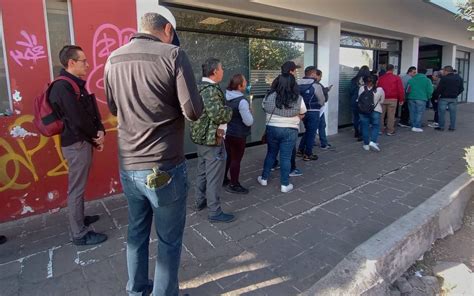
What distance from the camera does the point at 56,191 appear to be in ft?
13.3

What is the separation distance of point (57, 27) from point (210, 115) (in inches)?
89.1

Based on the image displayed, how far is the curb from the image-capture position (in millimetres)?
2359

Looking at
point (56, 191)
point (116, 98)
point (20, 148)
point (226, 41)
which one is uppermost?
point (226, 41)

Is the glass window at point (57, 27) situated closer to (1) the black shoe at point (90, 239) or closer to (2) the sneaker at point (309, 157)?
(1) the black shoe at point (90, 239)

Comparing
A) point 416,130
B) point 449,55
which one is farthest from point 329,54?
point 449,55

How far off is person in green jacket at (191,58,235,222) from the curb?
1588 millimetres

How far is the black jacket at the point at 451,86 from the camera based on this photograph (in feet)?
28.8

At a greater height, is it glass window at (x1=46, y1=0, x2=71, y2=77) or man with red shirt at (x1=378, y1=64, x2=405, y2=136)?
glass window at (x1=46, y1=0, x2=71, y2=77)

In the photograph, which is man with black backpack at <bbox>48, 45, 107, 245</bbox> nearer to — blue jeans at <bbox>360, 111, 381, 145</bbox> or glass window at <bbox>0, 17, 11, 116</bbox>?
glass window at <bbox>0, 17, 11, 116</bbox>

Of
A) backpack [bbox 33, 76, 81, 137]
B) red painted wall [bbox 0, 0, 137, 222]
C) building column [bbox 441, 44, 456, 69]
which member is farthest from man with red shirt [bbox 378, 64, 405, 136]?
backpack [bbox 33, 76, 81, 137]

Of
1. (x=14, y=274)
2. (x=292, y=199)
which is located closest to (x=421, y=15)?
(x=292, y=199)

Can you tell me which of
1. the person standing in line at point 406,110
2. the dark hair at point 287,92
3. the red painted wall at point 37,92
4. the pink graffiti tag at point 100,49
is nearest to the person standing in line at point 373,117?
the dark hair at point 287,92

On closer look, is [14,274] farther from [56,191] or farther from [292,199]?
[292,199]

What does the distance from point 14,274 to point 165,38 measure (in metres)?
2.40
